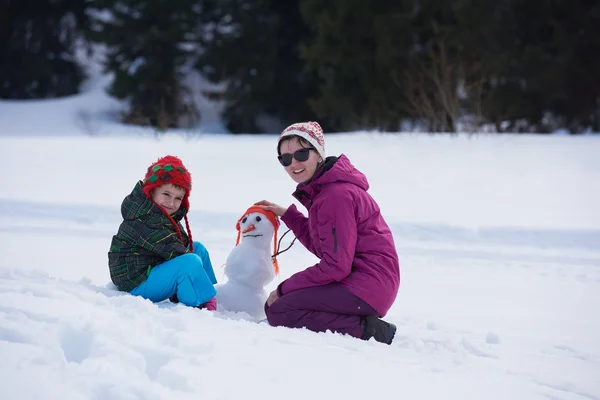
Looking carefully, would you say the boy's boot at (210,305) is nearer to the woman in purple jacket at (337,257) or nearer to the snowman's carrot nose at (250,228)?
the woman in purple jacket at (337,257)

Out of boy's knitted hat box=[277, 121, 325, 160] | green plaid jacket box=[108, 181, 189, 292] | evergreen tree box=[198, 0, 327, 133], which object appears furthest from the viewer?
evergreen tree box=[198, 0, 327, 133]

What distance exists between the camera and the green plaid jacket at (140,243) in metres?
3.73

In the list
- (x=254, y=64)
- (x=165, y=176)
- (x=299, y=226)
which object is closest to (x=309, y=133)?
(x=299, y=226)

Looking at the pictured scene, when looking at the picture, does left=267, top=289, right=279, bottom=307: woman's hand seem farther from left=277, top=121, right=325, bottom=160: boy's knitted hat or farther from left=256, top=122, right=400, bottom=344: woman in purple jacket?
left=277, top=121, right=325, bottom=160: boy's knitted hat

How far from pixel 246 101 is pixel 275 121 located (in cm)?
174

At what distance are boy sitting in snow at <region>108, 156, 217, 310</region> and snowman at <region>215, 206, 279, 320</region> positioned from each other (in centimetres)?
16

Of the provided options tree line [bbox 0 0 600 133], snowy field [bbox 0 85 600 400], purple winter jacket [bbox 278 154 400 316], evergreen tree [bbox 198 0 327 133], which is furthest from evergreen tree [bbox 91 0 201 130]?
purple winter jacket [bbox 278 154 400 316]

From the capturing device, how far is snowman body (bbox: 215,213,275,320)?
390cm

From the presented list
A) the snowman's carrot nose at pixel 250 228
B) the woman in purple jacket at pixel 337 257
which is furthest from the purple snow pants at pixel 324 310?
the snowman's carrot nose at pixel 250 228

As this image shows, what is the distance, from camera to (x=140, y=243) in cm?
373

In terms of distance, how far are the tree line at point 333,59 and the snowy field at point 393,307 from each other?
465 cm

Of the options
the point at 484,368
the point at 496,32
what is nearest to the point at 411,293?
the point at 484,368

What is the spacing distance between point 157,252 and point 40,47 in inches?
1003

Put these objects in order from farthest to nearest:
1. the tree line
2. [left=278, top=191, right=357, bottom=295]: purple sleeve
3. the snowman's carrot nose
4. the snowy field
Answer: the tree line
the snowman's carrot nose
[left=278, top=191, right=357, bottom=295]: purple sleeve
the snowy field
